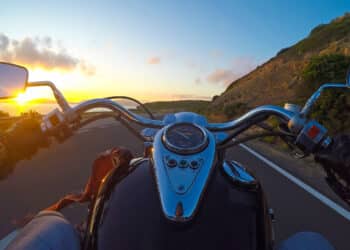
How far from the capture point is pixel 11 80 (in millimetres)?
2320

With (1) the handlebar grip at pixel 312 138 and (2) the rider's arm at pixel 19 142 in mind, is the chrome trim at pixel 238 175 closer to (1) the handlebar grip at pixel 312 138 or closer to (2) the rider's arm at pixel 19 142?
(1) the handlebar grip at pixel 312 138

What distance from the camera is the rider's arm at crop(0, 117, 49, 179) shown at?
6.39 feet

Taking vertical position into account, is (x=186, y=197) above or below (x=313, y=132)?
below

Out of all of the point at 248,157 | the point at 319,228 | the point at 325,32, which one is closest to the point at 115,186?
the point at 319,228

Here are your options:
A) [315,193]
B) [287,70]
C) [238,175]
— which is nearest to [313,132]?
[238,175]

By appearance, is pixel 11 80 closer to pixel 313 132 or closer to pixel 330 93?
pixel 313 132

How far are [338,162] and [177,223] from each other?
72 cm

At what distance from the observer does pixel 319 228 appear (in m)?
5.16

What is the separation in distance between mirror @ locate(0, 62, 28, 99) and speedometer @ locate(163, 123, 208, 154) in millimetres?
1058

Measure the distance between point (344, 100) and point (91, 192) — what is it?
17.5 m

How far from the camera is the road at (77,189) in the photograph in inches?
203

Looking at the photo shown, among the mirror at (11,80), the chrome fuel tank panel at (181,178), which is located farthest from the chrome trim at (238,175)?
the mirror at (11,80)

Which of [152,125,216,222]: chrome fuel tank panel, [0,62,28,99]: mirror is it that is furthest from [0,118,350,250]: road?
[152,125,216,222]: chrome fuel tank panel

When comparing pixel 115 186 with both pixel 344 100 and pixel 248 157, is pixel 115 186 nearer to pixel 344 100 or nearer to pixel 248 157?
pixel 248 157
